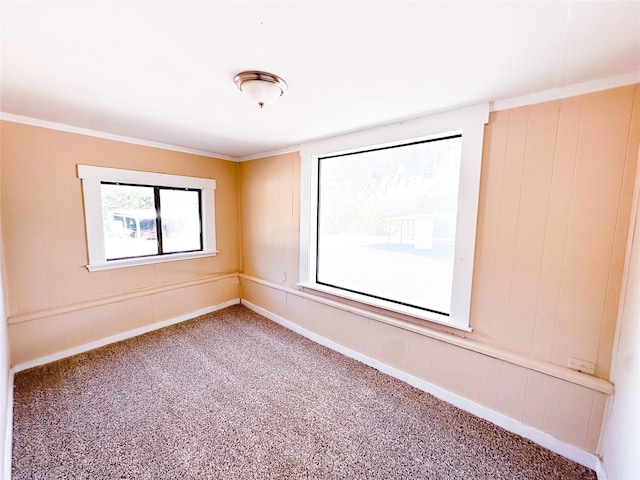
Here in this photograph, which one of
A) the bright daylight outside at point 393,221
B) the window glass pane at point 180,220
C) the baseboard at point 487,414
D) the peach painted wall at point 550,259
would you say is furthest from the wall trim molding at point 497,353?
the window glass pane at point 180,220

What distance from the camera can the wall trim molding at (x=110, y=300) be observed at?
2.30 metres

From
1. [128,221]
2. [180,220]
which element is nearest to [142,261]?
[128,221]

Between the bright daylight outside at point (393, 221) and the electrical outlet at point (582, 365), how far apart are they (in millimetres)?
758

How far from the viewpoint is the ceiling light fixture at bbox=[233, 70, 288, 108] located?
1.45 m

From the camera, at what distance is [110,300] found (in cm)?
280

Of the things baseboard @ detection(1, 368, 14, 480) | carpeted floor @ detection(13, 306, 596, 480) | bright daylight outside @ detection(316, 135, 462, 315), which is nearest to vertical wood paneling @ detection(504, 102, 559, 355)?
bright daylight outside @ detection(316, 135, 462, 315)

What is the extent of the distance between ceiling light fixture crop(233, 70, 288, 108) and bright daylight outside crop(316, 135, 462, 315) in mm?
1278

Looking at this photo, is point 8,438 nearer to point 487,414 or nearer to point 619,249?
point 487,414

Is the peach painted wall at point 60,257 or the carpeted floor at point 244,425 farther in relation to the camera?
→ the peach painted wall at point 60,257

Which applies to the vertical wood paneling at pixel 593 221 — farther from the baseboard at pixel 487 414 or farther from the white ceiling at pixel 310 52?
the baseboard at pixel 487 414

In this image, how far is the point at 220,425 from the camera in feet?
5.81

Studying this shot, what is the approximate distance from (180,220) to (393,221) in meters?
2.77

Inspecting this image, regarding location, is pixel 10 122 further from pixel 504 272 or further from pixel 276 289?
pixel 504 272

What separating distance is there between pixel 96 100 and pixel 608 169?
11.0 feet
